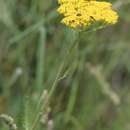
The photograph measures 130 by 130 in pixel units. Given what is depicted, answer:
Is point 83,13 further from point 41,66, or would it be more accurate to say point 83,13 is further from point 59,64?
point 59,64

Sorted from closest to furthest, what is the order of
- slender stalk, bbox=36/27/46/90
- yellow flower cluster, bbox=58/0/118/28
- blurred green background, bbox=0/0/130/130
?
yellow flower cluster, bbox=58/0/118/28
slender stalk, bbox=36/27/46/90
blurred green background, bbox=0/0/130/130

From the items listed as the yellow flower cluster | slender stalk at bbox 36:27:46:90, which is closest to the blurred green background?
slender stalk at bbox 36:27:46:90

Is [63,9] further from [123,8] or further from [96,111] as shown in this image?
[123,8]

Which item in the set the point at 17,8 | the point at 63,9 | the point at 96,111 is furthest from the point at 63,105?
the point at 63,9

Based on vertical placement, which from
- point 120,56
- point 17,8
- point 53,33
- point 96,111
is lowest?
point 96,111

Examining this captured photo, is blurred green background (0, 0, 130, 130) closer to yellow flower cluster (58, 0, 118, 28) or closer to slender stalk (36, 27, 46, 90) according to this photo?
slender stalk (36, 27, 46, 90)

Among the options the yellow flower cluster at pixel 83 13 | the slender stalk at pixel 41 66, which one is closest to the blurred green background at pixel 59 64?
the slender stalk at pixel 41 66

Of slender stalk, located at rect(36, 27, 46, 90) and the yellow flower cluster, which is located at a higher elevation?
the yellow flower cluster
